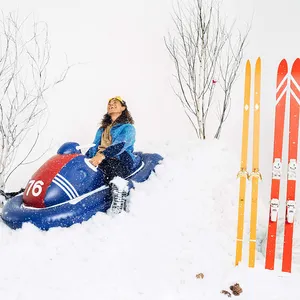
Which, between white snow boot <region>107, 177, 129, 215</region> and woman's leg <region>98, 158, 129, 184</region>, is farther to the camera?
woman's leg <region>98, 158, 129, 184</region>

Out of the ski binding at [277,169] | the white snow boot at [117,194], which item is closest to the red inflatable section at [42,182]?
the white snow boot at [117,194]

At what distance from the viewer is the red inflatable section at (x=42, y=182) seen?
129 inches

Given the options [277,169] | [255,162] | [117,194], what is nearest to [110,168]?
[117,194]

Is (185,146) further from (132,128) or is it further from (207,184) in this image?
(132,128)

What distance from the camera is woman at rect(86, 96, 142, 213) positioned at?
362cm

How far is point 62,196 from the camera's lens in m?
3.30

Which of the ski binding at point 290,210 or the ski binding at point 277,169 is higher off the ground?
the ski binding at point 277,169

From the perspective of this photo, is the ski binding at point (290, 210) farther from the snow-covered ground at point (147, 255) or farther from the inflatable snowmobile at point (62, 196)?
the inflatable snowmobile at point (62, 196)

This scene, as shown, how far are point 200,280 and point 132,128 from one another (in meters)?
1.72

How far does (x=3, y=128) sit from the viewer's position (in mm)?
4996

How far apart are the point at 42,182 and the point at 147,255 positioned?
1.17m

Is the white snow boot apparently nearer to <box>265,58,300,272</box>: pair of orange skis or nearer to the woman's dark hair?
the woman's dark hair

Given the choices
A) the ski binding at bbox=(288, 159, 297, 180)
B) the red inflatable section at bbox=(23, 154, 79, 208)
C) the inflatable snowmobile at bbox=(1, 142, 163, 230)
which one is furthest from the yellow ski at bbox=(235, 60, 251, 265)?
the red inflatable section at bbox=(23, 154, 79, 208)

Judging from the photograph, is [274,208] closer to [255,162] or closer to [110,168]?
[255,162]
